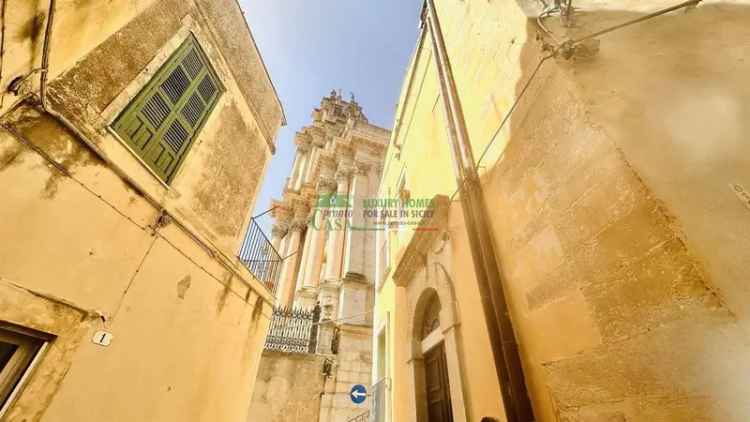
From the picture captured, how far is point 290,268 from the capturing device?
71.5 feet

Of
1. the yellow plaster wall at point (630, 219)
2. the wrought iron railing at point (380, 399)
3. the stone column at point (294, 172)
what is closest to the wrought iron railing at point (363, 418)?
the wrought iron railing at point (380, 399)

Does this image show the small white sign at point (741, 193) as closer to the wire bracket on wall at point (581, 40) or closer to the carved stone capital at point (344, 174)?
the wire bracket on wall at point (581, 40)

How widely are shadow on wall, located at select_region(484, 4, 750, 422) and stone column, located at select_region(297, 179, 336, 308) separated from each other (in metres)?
14.9

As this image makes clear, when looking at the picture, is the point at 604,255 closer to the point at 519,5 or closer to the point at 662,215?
the point at 662,215

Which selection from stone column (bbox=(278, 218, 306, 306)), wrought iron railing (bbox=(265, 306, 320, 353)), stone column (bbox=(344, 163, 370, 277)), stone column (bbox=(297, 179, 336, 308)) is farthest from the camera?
stone column (bbox=(278, 218, 306, 306))

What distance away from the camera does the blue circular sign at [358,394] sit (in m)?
9.15

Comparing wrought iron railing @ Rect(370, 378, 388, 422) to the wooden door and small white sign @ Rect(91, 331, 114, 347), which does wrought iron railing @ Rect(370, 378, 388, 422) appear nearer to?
the wooden door

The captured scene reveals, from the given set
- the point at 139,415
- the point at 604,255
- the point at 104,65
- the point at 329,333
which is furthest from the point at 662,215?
the point at 329,333

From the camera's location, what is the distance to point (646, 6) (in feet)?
9.05

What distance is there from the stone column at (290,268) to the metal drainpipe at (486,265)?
17225mm

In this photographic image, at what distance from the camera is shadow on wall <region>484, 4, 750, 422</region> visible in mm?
1472

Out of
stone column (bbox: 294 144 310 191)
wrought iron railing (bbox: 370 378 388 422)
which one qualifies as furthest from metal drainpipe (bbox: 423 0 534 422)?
stone column (bbox: 294 144 310 191)

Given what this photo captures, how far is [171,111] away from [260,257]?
3347mm

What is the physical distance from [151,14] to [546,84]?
444 cm
